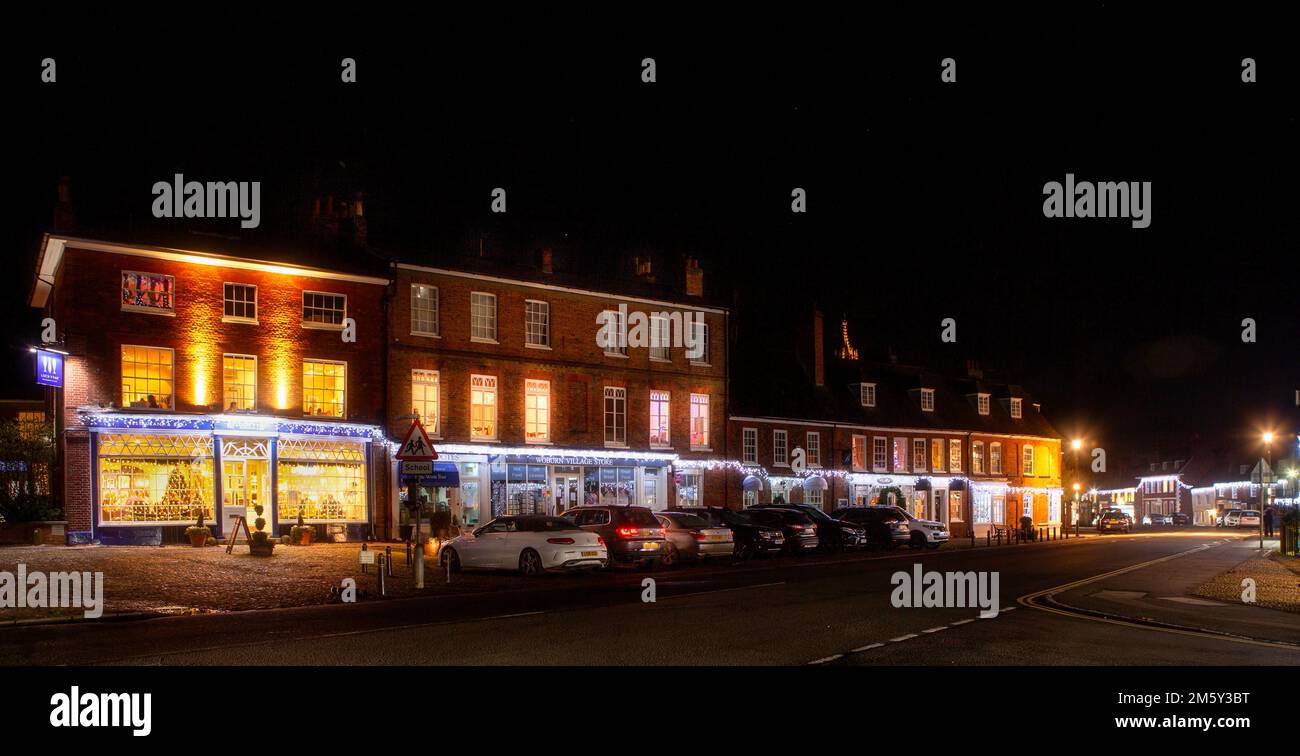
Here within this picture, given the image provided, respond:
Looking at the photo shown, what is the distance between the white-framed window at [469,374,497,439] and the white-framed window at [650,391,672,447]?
7808 millimetres

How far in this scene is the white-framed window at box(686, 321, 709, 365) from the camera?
157 feet

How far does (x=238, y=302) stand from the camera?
3478 centimetres

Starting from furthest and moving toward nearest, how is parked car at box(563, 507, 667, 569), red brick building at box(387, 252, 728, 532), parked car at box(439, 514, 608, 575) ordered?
red brick building at box(387, 252, 728, 532) < parked car at box(563, 507, 667, 569) < parked car at box(439, 514, 608, 575)

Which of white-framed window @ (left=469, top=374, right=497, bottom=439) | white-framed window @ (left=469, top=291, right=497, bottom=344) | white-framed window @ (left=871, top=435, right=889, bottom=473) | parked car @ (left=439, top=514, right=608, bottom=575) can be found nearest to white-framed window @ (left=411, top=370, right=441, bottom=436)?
white-framed window @ (left=469, top=374, right=497, bottom=439)

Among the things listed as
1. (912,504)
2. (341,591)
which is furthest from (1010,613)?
(912,504)

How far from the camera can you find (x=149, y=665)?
11.1 m

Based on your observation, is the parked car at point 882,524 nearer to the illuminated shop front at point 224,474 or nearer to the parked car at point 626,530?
the parked car at point 626,530

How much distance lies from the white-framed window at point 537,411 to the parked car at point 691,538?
12.0m

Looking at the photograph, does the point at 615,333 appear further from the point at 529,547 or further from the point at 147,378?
the point at 529,547

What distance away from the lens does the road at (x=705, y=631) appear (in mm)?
11766

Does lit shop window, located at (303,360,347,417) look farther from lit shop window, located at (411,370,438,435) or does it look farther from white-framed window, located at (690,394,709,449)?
white-framed window, located at (690,394,709,449)

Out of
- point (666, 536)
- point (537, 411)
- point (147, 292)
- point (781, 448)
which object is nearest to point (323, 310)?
point (147, 292)

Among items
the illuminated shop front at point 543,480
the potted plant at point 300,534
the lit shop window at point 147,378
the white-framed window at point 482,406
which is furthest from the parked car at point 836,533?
the lit shop window at point 147,378

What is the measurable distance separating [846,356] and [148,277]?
4575cm
